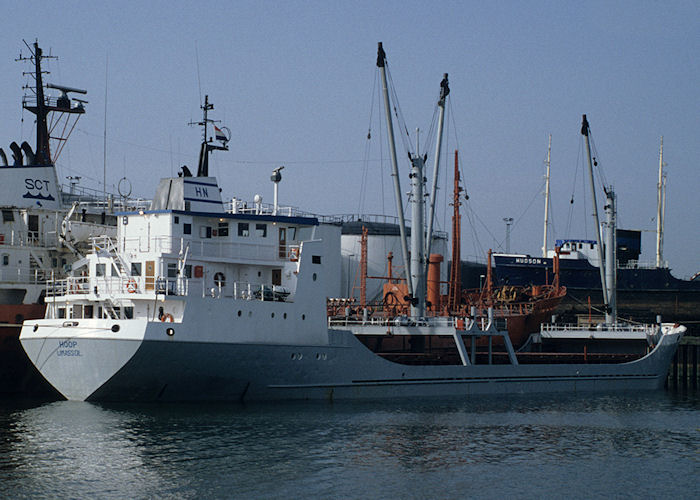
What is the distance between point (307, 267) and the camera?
31.5 m

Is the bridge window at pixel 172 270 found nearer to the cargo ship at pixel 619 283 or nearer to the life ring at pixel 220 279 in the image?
the life ring at pixel 220 279

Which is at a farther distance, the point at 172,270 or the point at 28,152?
the point at 28,152

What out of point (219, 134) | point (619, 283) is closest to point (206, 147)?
point (219, 134)

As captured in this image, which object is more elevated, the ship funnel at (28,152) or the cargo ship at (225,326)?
the ship funnel at (28,152)

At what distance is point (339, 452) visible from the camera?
23.0 meters

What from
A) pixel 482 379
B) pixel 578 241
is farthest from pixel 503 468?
pixel 578 241

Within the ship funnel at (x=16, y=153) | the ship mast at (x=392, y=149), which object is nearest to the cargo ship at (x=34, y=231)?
the ship funnel at (x=16, y=153)

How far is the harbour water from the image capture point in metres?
19.7

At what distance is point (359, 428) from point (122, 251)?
1097 cm

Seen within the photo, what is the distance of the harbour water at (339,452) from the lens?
1970cm

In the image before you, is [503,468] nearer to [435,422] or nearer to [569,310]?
[435,422]

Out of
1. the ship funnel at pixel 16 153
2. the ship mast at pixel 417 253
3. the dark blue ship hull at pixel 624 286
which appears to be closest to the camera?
the ship mast at pixel 417 253

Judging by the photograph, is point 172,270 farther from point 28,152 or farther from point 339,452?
point 28,152

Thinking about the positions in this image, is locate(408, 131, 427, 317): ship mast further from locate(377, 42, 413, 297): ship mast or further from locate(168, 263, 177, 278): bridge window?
locate(168, 263, 177, 278): bridge window
